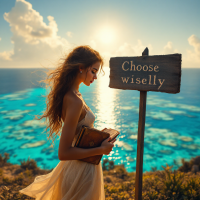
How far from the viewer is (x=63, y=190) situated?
69.9 inches

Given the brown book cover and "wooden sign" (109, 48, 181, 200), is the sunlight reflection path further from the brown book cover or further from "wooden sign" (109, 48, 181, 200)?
the brown book cover

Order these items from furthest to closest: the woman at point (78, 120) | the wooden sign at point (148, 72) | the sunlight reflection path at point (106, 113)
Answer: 1. the sunlight reflection path at point (106, 113)
2. the wooden sign at point (148, 72)
3. the woman at point (78, 120)

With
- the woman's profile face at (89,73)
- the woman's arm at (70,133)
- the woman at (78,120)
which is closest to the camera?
the woman's arm at (70,133)

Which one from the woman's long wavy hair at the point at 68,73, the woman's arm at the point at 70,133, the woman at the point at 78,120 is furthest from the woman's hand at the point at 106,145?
the woman's long wavy hair at the point at 68,73

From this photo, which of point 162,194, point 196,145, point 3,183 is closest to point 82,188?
point 162,194

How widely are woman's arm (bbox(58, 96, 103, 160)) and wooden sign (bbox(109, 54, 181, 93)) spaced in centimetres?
95

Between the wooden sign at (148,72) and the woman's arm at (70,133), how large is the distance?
0.95 metres

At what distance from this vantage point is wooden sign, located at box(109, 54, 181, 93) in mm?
1902

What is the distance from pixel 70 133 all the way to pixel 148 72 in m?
1.28

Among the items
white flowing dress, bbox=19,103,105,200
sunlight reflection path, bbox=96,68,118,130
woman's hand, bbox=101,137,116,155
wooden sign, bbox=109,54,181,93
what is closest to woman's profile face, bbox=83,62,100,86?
white flowing dress, bbox=19,103,105,200

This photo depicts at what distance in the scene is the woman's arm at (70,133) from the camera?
1447mm

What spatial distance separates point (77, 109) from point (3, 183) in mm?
3826

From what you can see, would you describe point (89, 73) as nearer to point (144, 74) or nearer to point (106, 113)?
point (144, 74)

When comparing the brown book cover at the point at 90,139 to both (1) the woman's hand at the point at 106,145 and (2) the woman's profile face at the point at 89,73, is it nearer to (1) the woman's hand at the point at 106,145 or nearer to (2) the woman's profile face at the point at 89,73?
(1) the woman's hand at the point at 106,145
